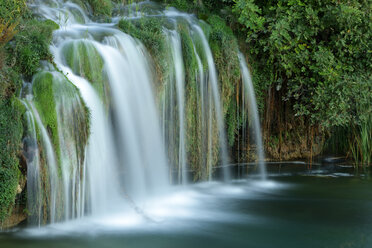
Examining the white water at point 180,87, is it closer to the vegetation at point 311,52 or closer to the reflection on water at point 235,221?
the reflection on water at point 235,221

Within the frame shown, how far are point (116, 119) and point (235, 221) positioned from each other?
2.06m

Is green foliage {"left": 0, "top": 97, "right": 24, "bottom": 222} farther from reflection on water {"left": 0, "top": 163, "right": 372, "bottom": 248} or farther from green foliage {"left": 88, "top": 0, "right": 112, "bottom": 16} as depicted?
green foliage {"left": 88, "top": 0, "right": 112, "bottom": 16}

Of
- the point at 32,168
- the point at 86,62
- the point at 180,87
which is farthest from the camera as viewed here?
the point at 180,87

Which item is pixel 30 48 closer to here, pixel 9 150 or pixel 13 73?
pixel 13 73

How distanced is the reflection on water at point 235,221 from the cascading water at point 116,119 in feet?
0.85

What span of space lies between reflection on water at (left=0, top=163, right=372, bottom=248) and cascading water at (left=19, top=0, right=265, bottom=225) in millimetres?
259

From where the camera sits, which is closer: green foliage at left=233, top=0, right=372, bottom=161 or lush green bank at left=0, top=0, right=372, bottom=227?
lush green bank at left=0, top=0, right=372, bottom=227

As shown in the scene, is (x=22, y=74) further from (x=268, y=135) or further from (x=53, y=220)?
(x=268, y=135)

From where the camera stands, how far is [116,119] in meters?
6.27

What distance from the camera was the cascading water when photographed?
512cm

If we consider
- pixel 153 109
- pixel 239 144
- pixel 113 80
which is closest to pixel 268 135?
pixel 239 144

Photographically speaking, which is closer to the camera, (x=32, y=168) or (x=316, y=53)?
(x=32, y=168)

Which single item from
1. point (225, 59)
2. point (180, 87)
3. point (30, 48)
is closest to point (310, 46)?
point (225, 59)

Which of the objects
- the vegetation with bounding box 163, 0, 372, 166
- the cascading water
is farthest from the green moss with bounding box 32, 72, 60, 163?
the vegetation with bounding box 163, 0, 372, 166
